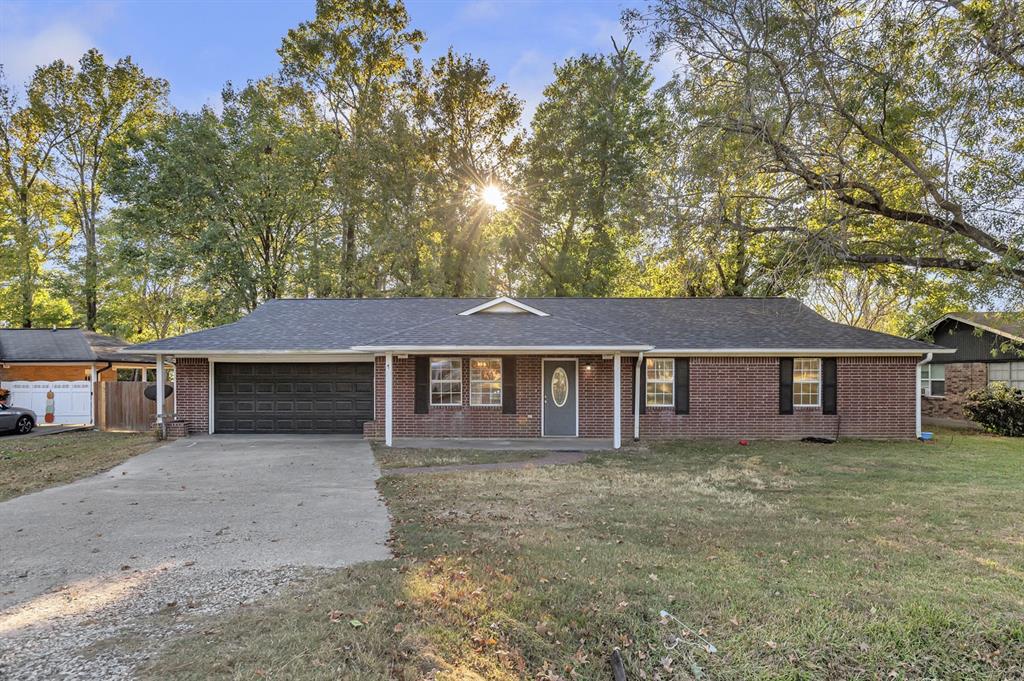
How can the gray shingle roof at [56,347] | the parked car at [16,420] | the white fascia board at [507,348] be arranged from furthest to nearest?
the gray shingle roof at [56,347] → the parked car at [16,420] → the white fascia board at [507,348]

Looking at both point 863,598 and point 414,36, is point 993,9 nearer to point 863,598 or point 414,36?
point 863,598

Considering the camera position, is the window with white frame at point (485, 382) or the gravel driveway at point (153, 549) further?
the window with white frame at point (485, 382)

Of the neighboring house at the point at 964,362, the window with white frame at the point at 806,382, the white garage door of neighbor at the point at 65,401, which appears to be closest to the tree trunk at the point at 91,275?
the white garage door of neighbor at the point at 65,401

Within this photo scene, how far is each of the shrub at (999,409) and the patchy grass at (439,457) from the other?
46.4ft

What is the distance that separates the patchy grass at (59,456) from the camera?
914 cm

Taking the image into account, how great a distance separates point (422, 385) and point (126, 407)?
10.6 meters

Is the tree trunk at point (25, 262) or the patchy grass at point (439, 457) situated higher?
the tree trunk at point (25, 262)

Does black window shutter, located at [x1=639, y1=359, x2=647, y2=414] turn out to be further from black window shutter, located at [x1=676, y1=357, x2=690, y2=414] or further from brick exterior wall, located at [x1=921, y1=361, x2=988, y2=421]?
brick exterior wall, located at [x1=921, y1=361, x2=988, y2=421]

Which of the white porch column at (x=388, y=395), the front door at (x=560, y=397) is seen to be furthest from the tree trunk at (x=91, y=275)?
the front door at (x=560, y=397)

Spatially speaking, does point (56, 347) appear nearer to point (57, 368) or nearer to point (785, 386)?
point (57, 368)

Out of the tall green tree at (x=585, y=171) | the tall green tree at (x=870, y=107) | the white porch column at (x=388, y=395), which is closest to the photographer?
the tall green tree at (x=870, y=107)

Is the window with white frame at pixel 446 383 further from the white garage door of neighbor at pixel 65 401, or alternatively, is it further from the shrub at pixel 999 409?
the shrub at pixel 999 409

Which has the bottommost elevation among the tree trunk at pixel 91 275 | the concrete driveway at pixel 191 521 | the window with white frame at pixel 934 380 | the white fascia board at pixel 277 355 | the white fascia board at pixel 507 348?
the concrete driveway at pixel 191 521

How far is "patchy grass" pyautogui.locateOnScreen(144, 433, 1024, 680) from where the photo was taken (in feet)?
12.1
